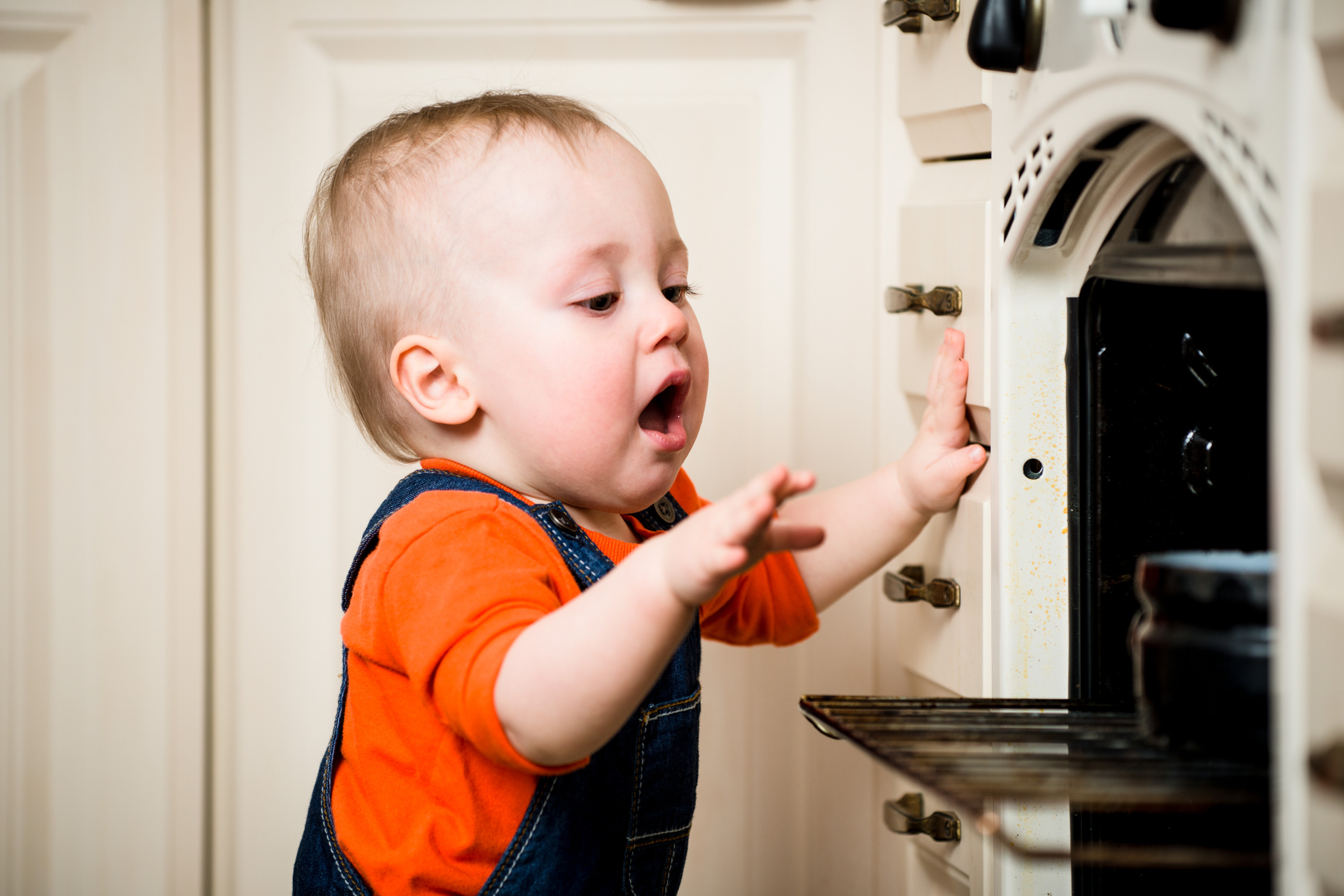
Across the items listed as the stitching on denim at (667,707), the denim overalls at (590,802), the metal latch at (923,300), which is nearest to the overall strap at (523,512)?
the denim overalls at (590,802)

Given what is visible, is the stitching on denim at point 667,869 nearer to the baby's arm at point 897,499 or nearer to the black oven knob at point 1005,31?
the baby's arm at point 897,499

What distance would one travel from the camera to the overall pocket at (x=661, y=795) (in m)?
0.88

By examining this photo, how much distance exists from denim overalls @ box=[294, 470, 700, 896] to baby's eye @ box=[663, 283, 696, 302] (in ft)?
0.65

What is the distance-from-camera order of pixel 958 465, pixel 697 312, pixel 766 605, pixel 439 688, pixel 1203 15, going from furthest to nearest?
pixel 697 312, pixel 766 605, pixel 958 465, pixel 439 688, pixel 1203 15

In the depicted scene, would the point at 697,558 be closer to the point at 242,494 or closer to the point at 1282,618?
the point at 1282,618

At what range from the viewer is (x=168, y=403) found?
1289mm

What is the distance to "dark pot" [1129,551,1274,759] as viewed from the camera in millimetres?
546

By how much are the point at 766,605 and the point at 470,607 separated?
384 millimetres

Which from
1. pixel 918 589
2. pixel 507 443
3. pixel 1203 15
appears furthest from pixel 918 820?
pixel 1203 15

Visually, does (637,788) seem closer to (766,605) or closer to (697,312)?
(766,605)

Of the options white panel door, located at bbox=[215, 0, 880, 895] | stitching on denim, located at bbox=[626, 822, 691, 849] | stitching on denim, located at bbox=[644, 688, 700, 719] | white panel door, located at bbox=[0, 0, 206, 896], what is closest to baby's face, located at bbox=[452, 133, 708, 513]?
stitching on denim, located at bbox=[644, 688, 700, 719]

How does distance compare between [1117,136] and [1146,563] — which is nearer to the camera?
[1146,563]

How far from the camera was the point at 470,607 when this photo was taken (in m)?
0.71

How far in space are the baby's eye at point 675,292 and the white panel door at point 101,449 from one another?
0.65 m
